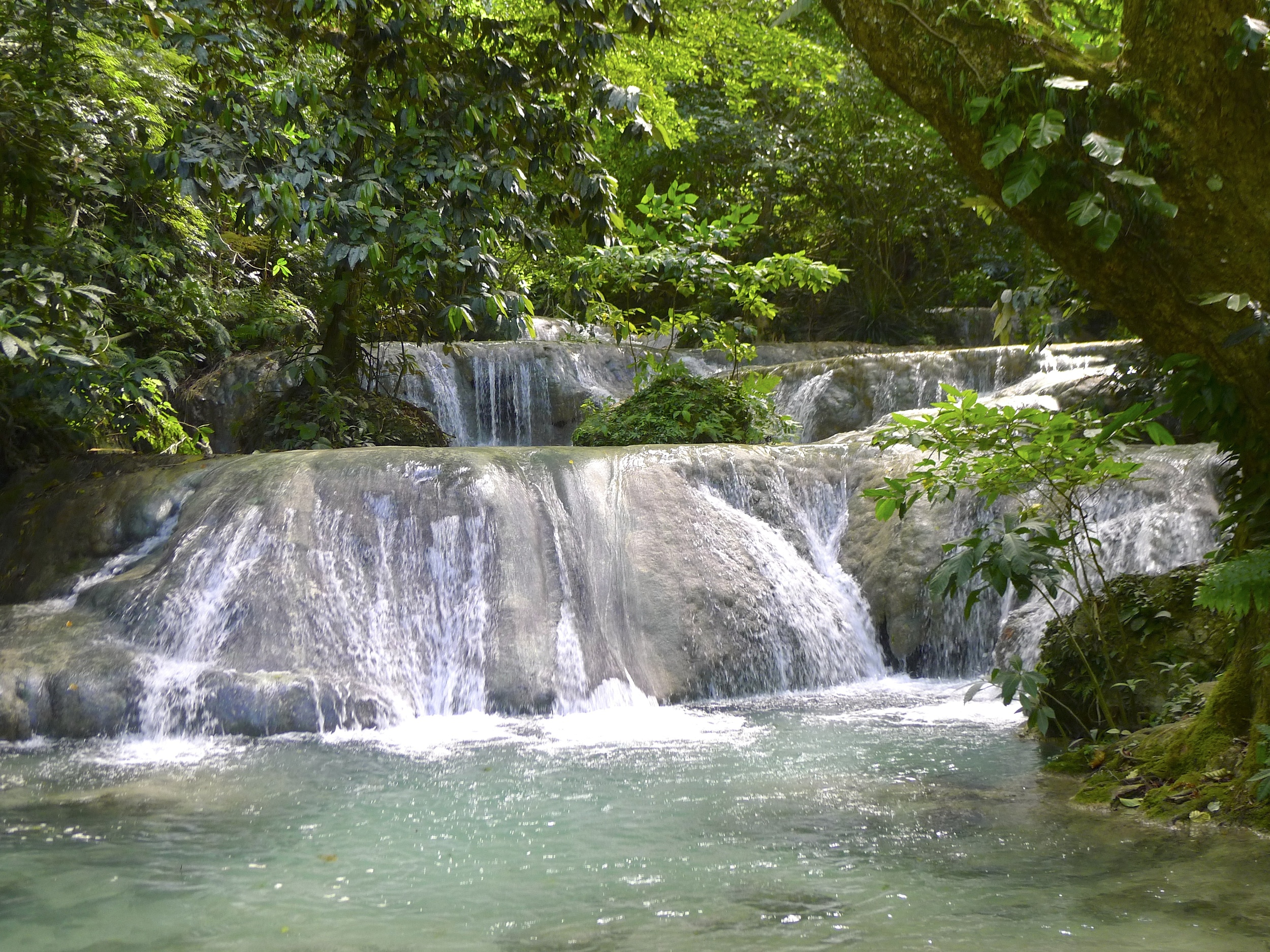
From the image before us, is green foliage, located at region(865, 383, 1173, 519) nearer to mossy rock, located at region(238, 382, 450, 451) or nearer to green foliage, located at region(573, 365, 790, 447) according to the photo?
green foliage, located at region(573, 365, 790, 447)

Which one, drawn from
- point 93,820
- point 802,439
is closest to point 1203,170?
point 93,820

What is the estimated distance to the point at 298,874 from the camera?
392cm

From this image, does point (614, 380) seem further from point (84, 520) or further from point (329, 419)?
point (84, 520)

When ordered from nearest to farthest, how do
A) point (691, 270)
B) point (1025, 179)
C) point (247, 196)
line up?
point (1025, 179) → point (247, 196) → point (691, 270)

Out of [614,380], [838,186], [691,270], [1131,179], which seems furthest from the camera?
[838,186]

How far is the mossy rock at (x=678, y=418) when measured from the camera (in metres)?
11.3

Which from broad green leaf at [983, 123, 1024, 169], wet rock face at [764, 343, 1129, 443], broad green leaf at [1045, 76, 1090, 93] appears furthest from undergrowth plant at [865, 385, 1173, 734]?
wet rock face at [764, 343, 1129, 443]

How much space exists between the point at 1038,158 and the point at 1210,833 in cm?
249

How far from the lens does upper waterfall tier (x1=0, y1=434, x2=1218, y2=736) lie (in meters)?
7.16

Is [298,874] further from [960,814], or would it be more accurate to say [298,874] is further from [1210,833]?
[1210,833]

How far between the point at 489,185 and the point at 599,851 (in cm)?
418

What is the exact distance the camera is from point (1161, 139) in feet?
12.1

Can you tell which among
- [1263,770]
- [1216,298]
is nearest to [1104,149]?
[1216,298]

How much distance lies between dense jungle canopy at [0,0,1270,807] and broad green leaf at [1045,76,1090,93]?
1 centimetres
